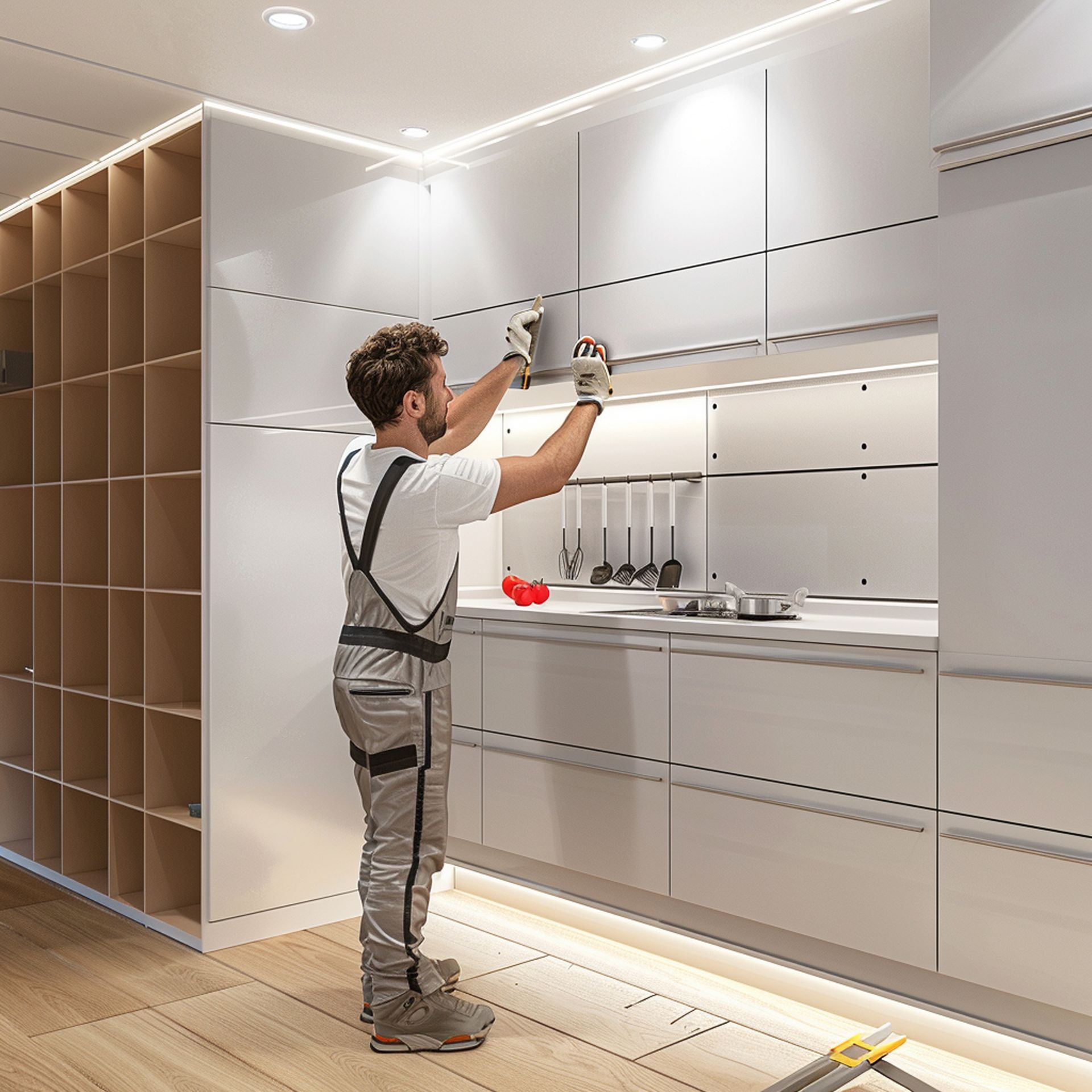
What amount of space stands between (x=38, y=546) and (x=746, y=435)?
2.71 meters

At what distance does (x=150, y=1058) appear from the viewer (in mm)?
2631

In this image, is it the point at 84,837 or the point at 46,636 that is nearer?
the point at 84,837

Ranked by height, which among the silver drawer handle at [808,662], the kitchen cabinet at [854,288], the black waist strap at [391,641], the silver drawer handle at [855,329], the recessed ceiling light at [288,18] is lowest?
the silver drawer handle at [808,662]

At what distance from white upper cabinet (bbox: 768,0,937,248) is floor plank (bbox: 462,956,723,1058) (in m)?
1.99

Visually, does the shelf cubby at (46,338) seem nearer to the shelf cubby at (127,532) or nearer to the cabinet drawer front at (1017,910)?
the shelf cubby at (127,532)

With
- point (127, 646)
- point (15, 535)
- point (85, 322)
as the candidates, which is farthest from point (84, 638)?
point (85, 322)

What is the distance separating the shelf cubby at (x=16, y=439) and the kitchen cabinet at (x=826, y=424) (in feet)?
8.99

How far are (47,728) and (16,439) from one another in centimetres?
119

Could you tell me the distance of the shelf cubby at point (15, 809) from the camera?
439 cm

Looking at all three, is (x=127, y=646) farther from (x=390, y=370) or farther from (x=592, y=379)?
(x=592, y=379)

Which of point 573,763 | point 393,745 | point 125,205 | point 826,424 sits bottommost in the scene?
point 573,763

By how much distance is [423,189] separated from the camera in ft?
12.9

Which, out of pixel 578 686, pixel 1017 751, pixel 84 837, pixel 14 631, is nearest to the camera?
pixel 1017 751

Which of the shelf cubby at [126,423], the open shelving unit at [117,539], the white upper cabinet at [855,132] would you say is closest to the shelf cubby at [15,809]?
the open shelving unit at [117,539]
